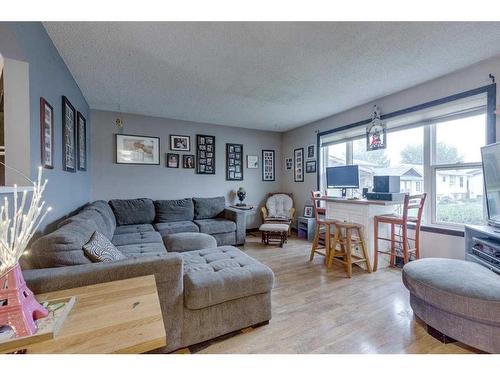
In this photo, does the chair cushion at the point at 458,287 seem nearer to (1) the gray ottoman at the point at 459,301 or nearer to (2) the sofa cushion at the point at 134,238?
(1) the gray ottoman at the point at 459,301

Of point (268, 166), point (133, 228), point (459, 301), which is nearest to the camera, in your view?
point (459, 301)

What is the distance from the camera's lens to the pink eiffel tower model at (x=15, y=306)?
71 cm

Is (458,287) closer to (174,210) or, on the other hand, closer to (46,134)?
(46,134)

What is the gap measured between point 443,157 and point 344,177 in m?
1.18

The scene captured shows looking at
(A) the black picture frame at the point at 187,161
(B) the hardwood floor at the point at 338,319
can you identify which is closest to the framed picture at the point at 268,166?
(A) the black picture frame at the point at 187,161

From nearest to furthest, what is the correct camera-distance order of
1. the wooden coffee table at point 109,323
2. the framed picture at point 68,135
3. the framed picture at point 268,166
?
the wooden coffee table at point 109,323 → the framed picture at point 68,135 → the framed picture at point 268,166

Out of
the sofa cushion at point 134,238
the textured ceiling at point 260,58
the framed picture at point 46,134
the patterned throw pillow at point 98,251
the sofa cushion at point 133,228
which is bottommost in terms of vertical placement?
the sofa cushion at point 134,238

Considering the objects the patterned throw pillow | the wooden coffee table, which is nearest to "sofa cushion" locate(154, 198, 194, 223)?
the patterned throw pillow

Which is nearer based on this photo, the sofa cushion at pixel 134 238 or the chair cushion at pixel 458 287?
the chair cushion at pixel 458 287

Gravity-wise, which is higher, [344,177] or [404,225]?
[344,177]

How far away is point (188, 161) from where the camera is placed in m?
4.40

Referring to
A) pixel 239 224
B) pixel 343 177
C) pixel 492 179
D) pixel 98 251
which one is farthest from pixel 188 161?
pixel 492 179

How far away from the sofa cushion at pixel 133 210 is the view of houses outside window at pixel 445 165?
3817mm
